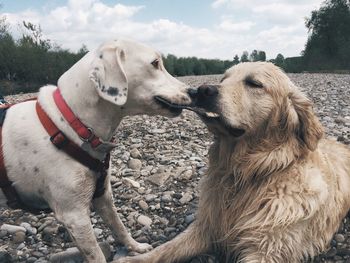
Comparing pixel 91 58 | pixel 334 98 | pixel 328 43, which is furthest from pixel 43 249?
pixel 328 43

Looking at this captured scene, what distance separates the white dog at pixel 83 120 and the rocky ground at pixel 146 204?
71 cm

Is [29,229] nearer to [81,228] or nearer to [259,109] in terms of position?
[81,228]

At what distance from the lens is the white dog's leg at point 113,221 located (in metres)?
3.47

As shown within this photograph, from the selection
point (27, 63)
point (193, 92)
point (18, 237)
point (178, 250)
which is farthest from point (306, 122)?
point (27, 63)

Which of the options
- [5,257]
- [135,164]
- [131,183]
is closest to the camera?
[5,257]

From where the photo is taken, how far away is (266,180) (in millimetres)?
3352

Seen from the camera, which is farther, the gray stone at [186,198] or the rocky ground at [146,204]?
the gray stone at [186,198]

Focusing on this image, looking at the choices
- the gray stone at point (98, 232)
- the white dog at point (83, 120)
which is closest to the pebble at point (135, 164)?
the gray stone at point (98, 232)

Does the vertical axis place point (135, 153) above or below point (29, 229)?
above

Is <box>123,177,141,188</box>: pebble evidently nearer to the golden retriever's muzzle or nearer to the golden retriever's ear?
the golden retriever's muzzle

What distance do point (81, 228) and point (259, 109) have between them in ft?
5.19

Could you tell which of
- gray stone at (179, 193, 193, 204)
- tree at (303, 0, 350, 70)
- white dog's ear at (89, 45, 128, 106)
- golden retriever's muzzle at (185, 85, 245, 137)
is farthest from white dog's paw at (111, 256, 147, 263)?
tree at (303, 0, 350, 70)

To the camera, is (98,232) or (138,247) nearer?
(138,247)

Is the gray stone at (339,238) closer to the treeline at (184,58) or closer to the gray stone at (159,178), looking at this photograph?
the gray stone at (159,178)
